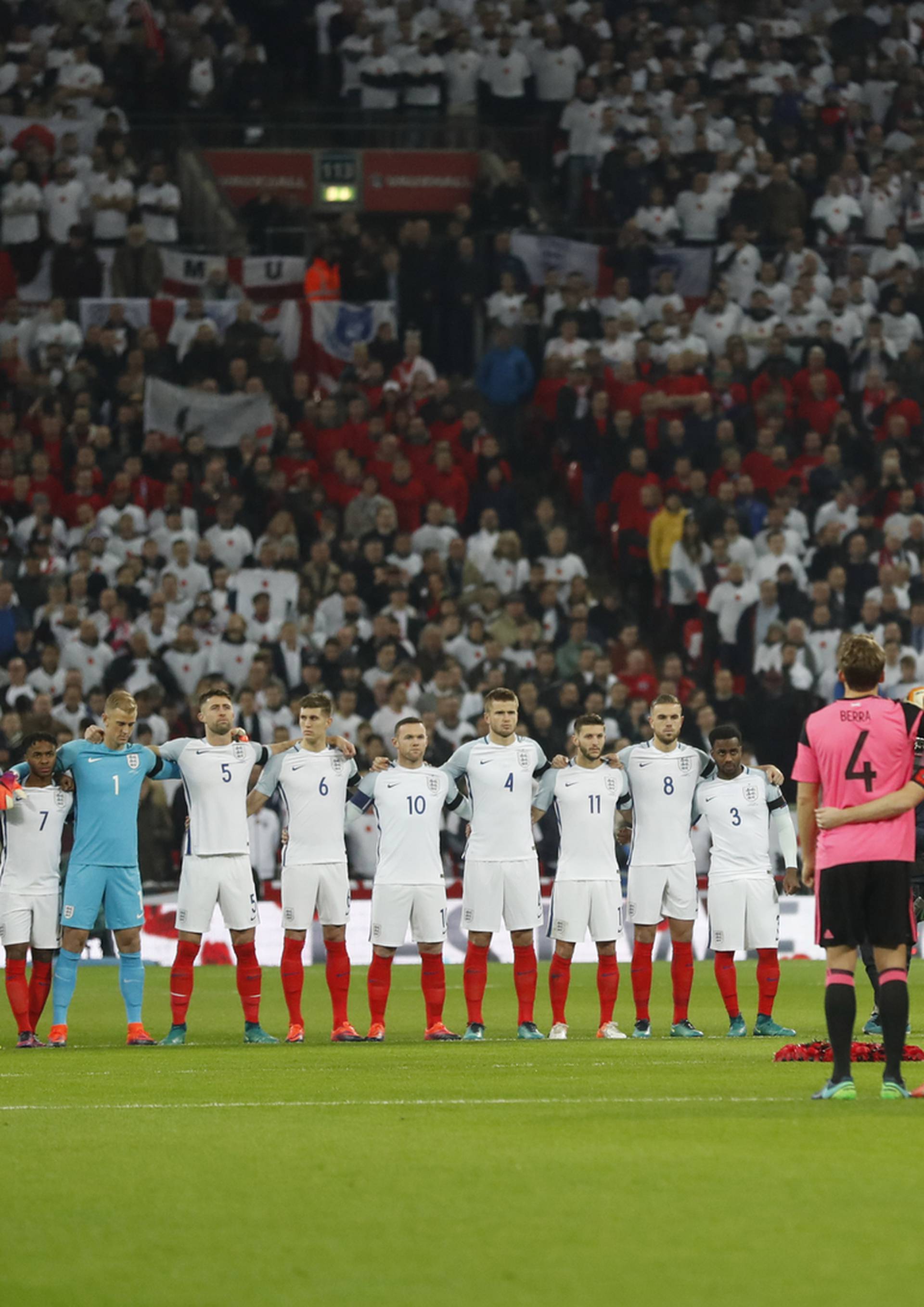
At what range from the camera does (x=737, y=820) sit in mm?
15742

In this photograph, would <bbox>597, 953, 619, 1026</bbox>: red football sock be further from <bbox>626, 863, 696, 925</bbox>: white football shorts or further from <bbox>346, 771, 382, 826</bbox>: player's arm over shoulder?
<bbox>346, 771, 382, 826</bbox>: player's arm over shoulder

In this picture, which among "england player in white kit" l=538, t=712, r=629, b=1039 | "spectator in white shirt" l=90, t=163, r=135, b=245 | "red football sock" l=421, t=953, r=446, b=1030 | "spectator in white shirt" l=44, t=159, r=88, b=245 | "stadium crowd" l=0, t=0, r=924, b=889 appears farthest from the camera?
"spectator in white shirt" l=90, t=163, r=135, b=245

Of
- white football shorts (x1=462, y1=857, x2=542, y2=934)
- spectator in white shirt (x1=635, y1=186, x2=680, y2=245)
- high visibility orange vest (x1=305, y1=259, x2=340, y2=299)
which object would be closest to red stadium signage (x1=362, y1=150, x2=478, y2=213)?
high visibility orange vest (x1=305, y1=259, x2=340, y2=299)

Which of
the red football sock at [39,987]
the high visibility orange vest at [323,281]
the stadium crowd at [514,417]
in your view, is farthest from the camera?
the high visibility orange vest at [323,281]

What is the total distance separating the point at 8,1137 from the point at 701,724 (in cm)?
1342

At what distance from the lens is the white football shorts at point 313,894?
15.2 metres

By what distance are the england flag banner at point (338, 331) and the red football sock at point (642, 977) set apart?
1354cm

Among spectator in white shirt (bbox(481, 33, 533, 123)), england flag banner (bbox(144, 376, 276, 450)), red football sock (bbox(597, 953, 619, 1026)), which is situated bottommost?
red football sock (bbox(597, 953, 619, 1026))

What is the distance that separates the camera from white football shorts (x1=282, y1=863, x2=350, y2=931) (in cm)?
1521

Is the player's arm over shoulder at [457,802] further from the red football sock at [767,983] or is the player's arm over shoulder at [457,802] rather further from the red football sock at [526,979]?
the red football sock at [767,983]

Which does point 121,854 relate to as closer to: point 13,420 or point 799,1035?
point 799,1035

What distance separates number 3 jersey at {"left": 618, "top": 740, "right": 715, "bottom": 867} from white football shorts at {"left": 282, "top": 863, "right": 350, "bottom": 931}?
2152 mm

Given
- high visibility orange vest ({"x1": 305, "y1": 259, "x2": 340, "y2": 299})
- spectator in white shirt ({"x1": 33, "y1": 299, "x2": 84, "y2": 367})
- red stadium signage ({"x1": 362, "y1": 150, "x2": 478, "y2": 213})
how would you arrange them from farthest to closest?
red stadium signage ({"x1": 362, "y1": 150, "x2": 478, "y2": 213}) < high visibility orange vest ({"x1": 305, "y1": 259, "x2": 340, "y2": 299}) < spectator in white shirt ({"x1": 33, "y1": 299, "x2": 84, "y2": 367})

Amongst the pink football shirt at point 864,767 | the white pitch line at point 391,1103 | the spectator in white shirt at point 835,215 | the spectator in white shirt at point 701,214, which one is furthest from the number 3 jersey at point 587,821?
the spectator in white shirt at point 835,215
